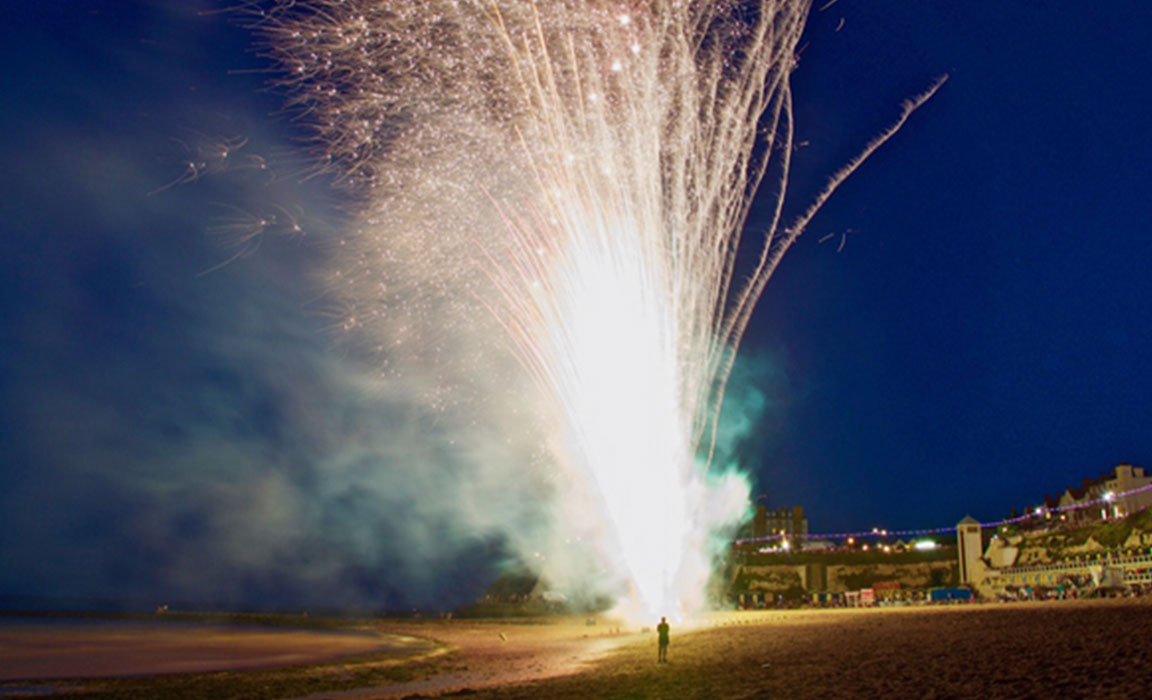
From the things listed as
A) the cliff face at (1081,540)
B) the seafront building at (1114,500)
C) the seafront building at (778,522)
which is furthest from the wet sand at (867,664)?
the seafront building at (778,522)

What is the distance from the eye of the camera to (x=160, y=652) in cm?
3159

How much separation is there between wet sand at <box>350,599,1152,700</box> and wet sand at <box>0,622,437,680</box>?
804 cm

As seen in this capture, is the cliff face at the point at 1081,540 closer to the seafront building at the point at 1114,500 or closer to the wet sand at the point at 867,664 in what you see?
the seafront building at the point at 1114,500

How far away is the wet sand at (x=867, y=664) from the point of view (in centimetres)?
1205

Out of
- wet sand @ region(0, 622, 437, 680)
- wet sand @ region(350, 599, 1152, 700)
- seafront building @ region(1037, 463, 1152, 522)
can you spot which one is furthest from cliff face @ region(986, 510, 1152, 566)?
wet sand @ region(0, 622, 437, 680)

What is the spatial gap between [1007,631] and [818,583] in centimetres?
4935

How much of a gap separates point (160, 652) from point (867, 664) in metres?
27.3

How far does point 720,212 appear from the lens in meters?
19.6

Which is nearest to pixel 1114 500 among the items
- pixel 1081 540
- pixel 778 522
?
pixel 1081 540

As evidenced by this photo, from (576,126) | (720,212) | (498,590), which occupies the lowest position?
(498,590)

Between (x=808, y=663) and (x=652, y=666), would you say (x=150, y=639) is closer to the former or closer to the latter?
(x=652, y=666)

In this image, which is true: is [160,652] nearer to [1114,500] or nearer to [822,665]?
[822,665]

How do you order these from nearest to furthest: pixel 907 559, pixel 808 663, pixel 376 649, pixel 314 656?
pixel 808 663 → pixel 314 656 → pixel 376 649 → pixel 907 559

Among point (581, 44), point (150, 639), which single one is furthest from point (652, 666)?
point (150, 639)
